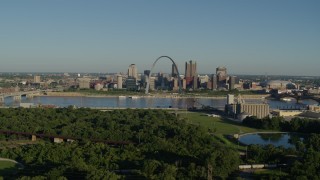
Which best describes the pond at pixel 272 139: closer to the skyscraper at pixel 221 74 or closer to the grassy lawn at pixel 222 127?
the grassy lawn at pixel 222 127

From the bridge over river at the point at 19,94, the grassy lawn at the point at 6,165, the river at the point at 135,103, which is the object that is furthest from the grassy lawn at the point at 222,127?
the bridge over river at the point at 19,94

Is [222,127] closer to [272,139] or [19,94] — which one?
[272,139]

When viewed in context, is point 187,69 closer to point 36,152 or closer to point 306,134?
point 306,134

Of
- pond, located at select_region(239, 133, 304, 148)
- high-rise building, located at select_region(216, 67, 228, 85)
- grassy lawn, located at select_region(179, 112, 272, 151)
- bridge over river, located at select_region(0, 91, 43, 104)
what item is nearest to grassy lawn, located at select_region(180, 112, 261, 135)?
grassy lawn, located at select_region(179, 112, 272, 151)

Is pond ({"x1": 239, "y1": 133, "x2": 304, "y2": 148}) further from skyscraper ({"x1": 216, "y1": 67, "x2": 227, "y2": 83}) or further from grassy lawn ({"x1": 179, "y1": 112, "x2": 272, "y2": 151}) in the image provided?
skyscraper ({"x1": 216, "y1": 67, "x2": 227, "y2": 83})

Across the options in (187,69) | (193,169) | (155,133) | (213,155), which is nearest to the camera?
(193,169)

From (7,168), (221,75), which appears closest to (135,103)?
(7,168)

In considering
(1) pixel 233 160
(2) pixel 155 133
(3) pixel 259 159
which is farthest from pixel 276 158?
(2) pixel 155 133
